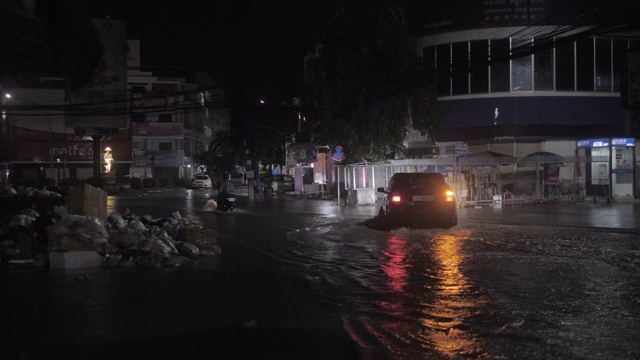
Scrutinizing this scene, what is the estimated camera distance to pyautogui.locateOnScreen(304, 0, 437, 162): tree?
995 inches

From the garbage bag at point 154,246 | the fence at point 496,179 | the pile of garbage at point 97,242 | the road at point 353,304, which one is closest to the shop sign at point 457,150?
the fence at point 496,179

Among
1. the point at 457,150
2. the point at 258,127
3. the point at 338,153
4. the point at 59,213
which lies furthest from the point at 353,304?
the point at 258,127

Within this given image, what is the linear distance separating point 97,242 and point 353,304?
521cm

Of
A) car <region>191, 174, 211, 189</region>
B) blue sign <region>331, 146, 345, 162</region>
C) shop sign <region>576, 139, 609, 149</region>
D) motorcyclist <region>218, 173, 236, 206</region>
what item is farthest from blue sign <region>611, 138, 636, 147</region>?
car <region>191, 174, 211, 189</region>

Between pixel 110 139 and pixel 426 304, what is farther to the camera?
pixel 110 139

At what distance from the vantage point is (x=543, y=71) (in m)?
30.5

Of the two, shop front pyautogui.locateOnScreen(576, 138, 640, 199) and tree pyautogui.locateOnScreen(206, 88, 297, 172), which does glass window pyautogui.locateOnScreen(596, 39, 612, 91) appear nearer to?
shop front pyautogui.locateOnScreen(576, 138, 640, 199)

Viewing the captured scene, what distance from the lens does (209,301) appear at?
313 inches

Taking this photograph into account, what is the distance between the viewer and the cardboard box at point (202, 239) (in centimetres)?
1233

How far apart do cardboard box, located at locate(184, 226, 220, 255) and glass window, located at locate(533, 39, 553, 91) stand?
22.9 m

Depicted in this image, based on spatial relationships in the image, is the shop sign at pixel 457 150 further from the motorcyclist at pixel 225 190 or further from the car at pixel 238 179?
the car at pixel 238 179

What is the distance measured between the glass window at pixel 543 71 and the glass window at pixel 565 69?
383 mm

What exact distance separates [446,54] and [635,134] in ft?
32.2

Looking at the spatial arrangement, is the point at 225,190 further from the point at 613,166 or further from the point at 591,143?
the point at 613,166
